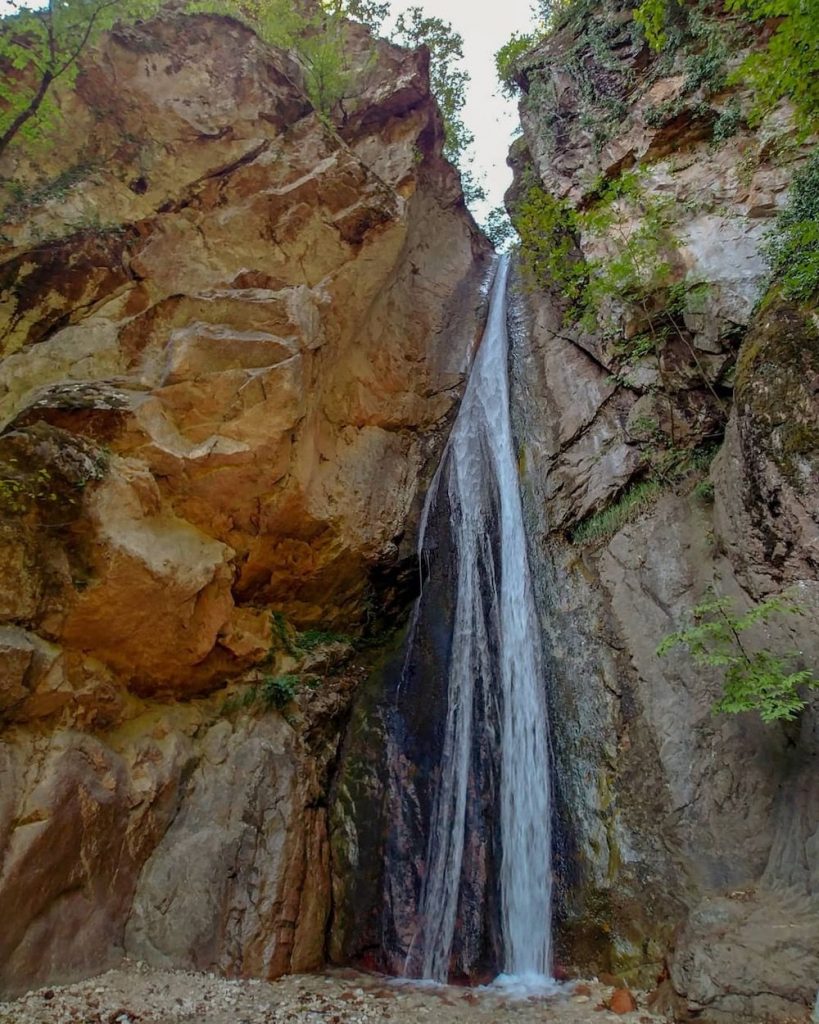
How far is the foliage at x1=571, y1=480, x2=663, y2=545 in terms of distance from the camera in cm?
757

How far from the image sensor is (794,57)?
5.11m

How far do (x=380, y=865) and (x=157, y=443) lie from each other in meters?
5.41

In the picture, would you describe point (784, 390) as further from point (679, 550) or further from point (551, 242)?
point (551, 242)

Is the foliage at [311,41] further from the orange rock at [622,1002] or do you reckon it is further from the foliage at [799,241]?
the orange rock at [622,1002]

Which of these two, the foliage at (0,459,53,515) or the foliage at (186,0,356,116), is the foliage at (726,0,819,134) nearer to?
the foliage at (0,459,53,515)

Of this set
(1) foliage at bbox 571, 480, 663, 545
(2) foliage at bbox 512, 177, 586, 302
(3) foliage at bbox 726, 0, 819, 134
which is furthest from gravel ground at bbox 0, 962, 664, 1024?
(2) foliage at bbox 512, 177, 586, 302

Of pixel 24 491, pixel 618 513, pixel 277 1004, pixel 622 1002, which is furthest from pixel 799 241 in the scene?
pixel 277 1004

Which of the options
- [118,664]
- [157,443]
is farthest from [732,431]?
[118,664]

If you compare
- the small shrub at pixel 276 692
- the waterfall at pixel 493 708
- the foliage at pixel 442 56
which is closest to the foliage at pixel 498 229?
the foliage at pixel 442 56

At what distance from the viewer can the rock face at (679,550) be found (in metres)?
4.74

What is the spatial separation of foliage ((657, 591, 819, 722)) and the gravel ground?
2.41m

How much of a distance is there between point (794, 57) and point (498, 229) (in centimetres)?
1423

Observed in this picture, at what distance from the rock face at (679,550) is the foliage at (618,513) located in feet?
0.10

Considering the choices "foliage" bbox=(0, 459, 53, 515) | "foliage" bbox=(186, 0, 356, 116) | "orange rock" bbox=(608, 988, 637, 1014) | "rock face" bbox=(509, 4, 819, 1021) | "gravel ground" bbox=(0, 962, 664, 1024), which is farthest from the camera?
"foliage" bbox=(186, 0, 356, 116)
